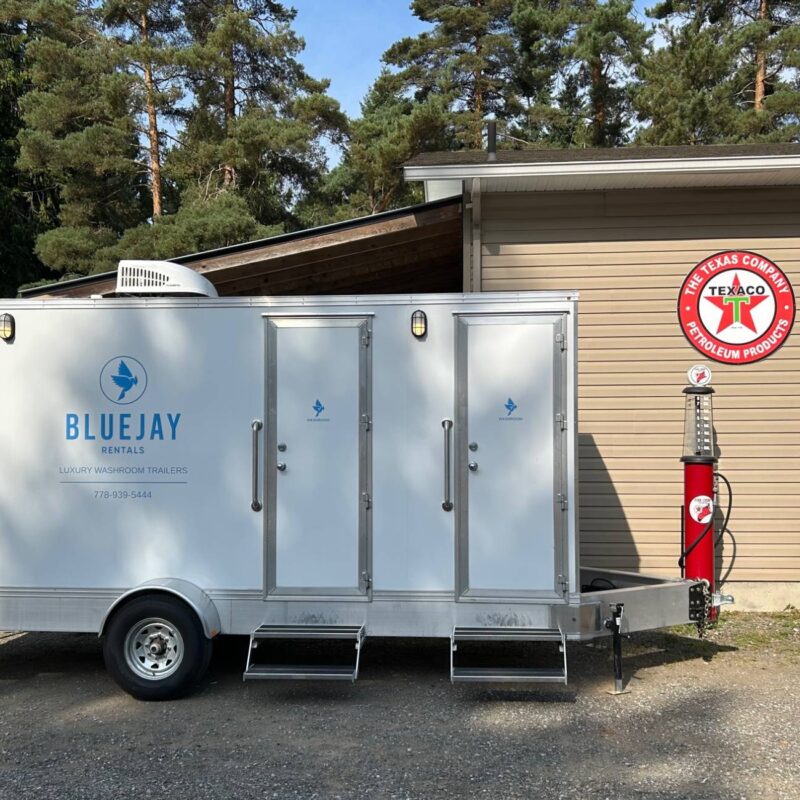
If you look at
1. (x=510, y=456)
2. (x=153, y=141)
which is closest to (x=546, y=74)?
(x=153, y=141)

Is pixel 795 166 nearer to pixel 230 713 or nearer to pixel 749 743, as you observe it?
pixel 749 743

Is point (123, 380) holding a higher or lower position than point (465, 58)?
Answer: lower

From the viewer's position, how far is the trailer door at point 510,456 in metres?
5.18

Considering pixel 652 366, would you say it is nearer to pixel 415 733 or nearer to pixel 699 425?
pixel 699 425

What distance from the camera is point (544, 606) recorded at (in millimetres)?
5152

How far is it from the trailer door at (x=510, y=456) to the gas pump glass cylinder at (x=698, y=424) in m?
1.81

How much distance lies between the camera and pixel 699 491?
6.36 metres

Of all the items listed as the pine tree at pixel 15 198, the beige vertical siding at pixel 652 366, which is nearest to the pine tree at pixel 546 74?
the pine tree at pixel 15 198

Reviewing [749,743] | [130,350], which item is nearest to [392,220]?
[130,350]

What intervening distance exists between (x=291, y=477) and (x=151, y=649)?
54.3 inches

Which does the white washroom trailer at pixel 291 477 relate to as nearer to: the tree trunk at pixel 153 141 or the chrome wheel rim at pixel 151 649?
the chrome wheel rim at pixel 151 649

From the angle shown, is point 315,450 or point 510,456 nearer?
point 510,456

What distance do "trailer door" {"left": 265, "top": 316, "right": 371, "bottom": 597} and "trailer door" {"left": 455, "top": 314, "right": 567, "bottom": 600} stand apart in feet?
2.07

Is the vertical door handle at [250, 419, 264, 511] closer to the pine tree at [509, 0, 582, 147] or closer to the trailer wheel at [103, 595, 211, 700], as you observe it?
the trailer wheel at [103, 595, 211, 700]
